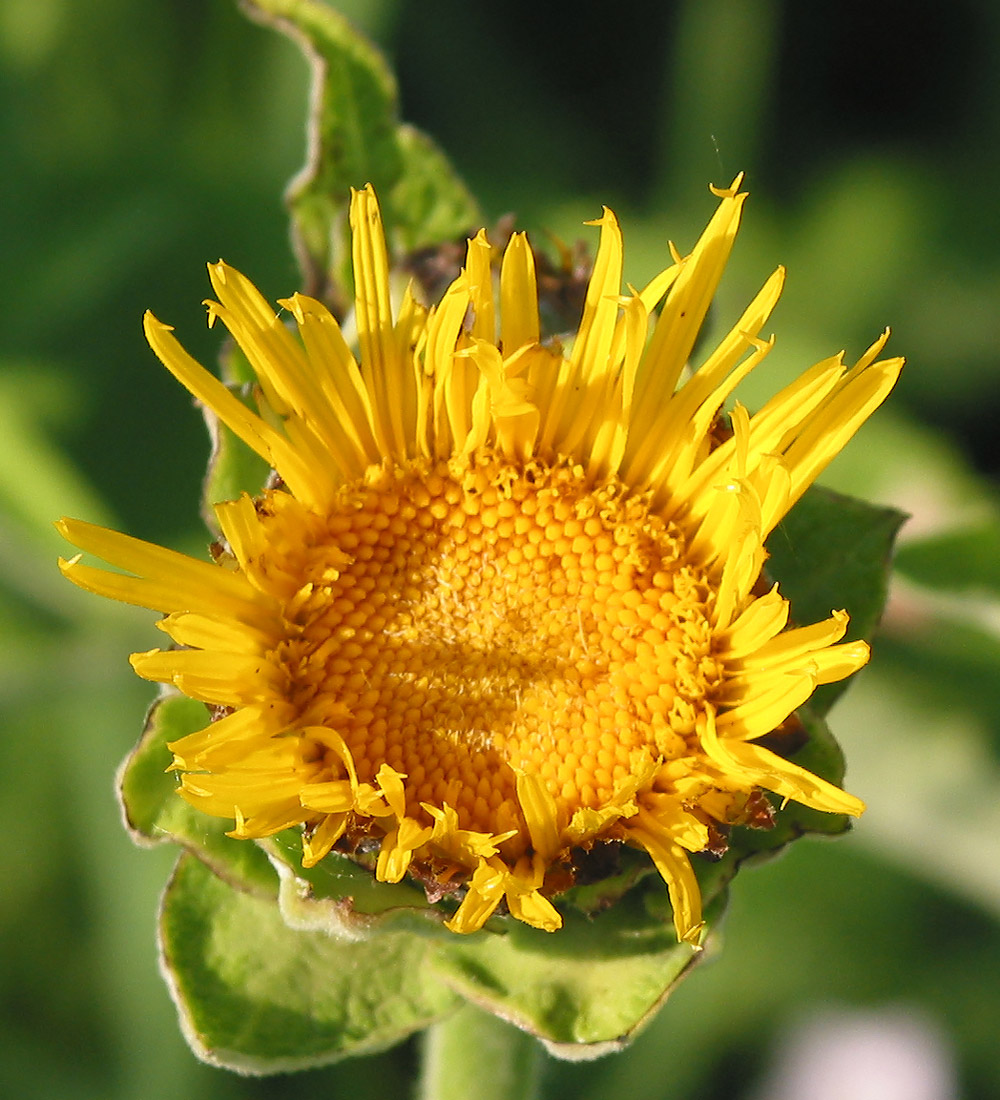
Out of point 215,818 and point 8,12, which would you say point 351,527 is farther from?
point 8,12

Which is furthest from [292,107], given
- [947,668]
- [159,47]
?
[947,668]

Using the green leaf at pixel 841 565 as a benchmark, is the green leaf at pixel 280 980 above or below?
below

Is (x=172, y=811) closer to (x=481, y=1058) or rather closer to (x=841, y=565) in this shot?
(x=481, y=1058)

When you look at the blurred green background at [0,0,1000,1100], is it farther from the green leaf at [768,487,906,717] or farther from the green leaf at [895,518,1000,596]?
the green leaf at [768,487,906,717]

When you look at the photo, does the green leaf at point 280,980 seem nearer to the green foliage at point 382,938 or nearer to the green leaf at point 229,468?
the green foliage at point 382,938

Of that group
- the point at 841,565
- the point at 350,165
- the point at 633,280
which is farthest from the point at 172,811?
the point at 633,280

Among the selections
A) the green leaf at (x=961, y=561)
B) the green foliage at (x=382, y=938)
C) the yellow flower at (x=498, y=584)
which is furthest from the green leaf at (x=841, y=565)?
the green leaf at (x=961, y=561)

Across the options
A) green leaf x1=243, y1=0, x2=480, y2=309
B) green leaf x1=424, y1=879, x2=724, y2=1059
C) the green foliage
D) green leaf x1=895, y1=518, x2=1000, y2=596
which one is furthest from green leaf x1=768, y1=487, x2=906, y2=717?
green leaf x1=243, y1=0, x2=480, y2=309
